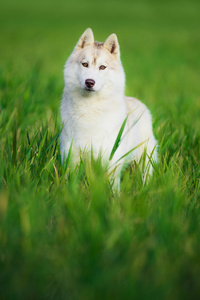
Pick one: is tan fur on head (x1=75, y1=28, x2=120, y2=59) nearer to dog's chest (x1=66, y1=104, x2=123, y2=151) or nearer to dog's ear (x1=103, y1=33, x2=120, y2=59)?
dog's ear (x1=103, y1=33, x2=120, y2=59)

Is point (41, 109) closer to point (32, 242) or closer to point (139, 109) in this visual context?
point (139, 109)

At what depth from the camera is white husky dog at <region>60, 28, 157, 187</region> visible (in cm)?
333

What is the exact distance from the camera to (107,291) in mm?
1744

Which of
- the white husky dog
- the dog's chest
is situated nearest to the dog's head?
the white husky dog

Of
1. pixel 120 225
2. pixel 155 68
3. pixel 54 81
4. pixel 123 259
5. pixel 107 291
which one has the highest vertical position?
pixel 155 68

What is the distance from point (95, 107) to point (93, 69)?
1.07ft

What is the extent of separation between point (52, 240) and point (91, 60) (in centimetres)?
186

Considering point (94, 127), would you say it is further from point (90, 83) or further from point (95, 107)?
point (90, 83)

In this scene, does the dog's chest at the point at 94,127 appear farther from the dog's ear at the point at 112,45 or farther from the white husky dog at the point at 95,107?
the dog's ear at the point at 112,45

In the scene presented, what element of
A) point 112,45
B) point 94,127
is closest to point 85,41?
point 112,45

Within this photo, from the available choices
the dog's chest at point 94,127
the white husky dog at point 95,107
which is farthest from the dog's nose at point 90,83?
the dog's chest at point 94,127

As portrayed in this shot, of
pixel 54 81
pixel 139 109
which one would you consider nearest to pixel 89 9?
pixel 54 81

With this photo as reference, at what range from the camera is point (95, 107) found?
11.2 feet

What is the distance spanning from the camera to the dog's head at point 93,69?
10.9 ft
